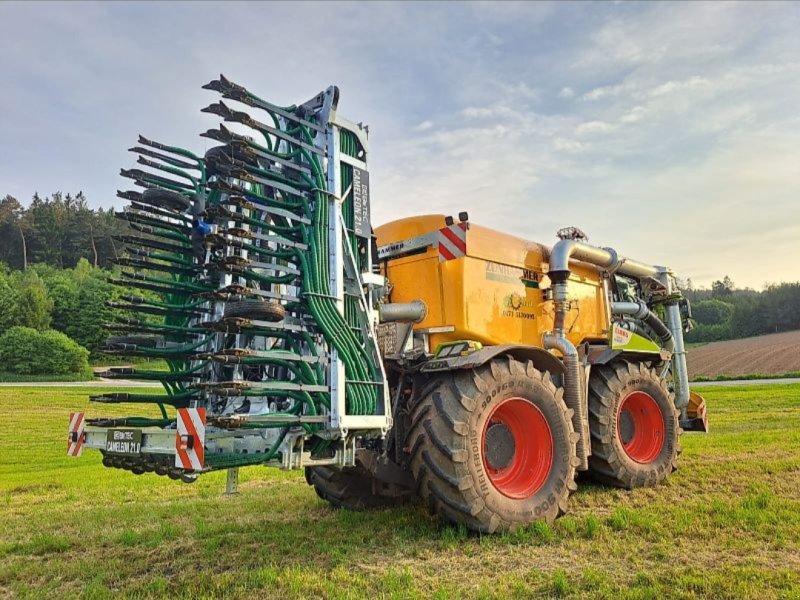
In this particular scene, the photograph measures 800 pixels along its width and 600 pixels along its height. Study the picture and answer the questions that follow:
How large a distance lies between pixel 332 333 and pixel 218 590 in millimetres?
1926

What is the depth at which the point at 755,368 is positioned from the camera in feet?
124

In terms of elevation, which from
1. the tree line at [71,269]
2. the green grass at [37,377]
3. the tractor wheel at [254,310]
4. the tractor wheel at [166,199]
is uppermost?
the tree line at [71,269]

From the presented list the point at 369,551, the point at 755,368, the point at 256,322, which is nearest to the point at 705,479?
the point at 369,551

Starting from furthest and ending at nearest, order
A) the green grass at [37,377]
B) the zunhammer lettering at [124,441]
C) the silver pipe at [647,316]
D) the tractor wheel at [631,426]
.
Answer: the green grass at [37,377], the silver pipe at [647,316], the tractor wheel at [631,426], the zunhammer lettering at [124,441]

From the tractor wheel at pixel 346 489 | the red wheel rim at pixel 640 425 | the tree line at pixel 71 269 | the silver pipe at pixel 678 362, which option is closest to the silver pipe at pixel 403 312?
the tractor wheel at pixel 346 489

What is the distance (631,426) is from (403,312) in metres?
3.94

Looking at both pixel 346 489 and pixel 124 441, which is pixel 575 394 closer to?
pixel 346 489

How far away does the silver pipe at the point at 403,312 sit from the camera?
5949 mm

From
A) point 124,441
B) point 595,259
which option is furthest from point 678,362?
point 124,441

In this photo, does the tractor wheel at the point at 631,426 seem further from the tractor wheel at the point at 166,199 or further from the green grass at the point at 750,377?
the green grass at the point at 750,377

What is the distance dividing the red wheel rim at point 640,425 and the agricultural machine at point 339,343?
38 centimetres

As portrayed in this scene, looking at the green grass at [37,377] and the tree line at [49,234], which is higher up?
the tree line at [49,234]

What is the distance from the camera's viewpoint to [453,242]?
19.9 ft

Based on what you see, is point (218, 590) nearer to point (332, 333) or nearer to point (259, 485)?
point (332, 333)
